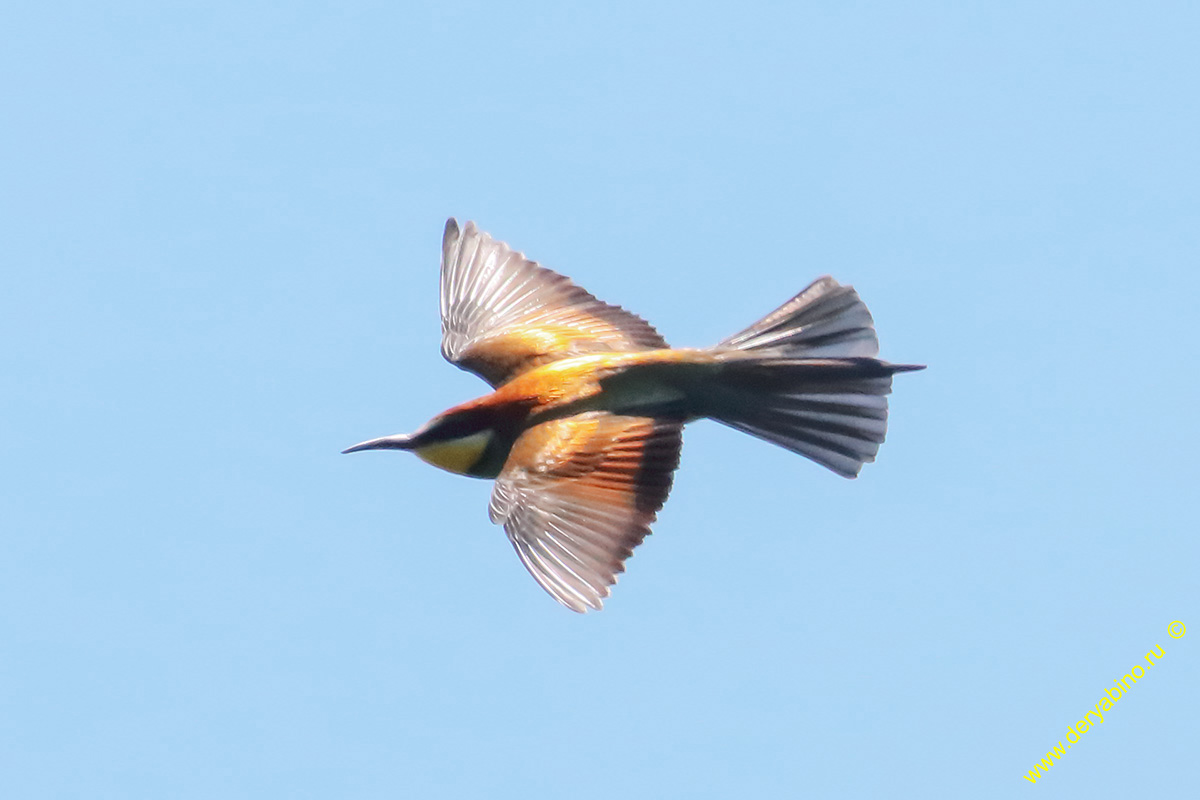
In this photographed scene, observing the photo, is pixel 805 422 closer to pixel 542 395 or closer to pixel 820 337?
pixel 820 337

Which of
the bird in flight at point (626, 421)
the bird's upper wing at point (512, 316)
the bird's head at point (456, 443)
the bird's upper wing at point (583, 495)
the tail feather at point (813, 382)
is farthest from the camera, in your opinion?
the bird's upper wing at point (512, 316)

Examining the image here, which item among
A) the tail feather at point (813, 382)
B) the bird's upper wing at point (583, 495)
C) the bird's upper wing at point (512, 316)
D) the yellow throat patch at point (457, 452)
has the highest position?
the bird's upper wing at point (512, 316)

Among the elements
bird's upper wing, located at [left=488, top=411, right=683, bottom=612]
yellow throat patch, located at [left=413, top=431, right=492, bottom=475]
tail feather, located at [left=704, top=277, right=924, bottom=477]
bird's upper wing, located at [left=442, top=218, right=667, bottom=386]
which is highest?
bird's upper wing, located at [left=442, top=218, right=667, bottom=386]

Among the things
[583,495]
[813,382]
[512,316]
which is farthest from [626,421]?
[512,316]

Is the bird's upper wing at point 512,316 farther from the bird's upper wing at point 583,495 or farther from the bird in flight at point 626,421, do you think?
the bird's upper wing at point 583,495

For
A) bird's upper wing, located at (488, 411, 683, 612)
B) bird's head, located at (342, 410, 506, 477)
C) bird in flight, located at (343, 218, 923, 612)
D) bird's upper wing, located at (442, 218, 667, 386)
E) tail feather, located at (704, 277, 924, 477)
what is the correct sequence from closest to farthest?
bird's upper wing, located at (488, 411, 683, 612)
bird in flight, located at (343, 218, 923, 612)
tail feather, located at (704, 277, 924, 477)
bird's head, located at (342, 410, 506, 477)
bird's upper wing, located at (442, 218, 667, 386)

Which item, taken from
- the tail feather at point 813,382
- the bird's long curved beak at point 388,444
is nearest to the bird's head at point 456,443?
the bird's long curved beak at point 388,444

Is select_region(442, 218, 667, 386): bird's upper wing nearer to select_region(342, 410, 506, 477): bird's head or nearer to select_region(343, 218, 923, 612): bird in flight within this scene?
select_region(343, 218, 923, 612): bird in flight

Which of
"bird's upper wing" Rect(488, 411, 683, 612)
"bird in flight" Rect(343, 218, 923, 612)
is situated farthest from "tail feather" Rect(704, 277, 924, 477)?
"bird's upper wing" Rect(488, 411, 683, 612)

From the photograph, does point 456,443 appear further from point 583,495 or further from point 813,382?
point 813,382
